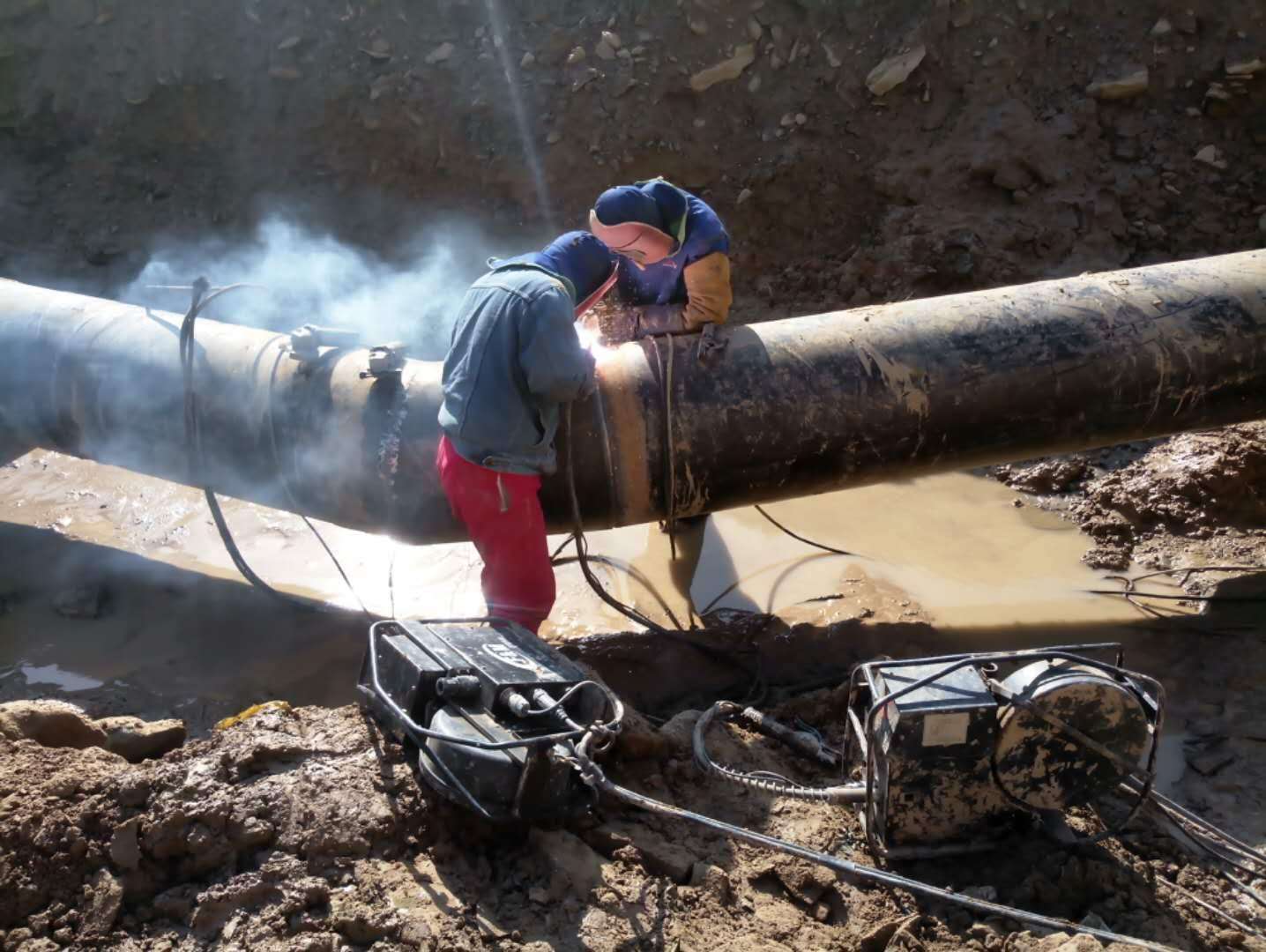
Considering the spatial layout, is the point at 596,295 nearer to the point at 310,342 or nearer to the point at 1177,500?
the point at 310,342

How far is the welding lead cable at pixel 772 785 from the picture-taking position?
9.02 feet

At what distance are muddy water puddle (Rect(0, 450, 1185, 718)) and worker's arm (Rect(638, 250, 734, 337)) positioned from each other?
1.15m

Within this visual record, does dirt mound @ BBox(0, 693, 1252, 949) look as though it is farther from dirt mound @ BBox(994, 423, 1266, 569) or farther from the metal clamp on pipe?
dirt mound @ BBox(994, 423, 1266, 569)

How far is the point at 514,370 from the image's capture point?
362 cm

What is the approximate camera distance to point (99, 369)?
14.8 ft

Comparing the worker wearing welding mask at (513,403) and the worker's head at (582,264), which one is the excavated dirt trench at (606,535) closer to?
the worker wearing welding mask at (513,403)

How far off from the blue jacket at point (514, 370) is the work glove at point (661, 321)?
0.60 m

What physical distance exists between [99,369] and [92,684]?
1330 millimetres

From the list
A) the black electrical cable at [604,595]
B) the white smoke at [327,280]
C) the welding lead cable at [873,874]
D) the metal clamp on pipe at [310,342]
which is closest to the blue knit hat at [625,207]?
the black electrical cable at [604,595]

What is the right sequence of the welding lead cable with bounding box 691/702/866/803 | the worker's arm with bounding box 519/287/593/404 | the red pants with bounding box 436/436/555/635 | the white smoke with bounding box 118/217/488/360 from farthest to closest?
the white smoke with bounding box 118/217/488/360
the red pants with bounding box 436/436/555/635
the worker's arm with bounding box 519/287/593/404
the welding lead cable with bounding box 691/702/866/803

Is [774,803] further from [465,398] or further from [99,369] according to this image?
[99,369]

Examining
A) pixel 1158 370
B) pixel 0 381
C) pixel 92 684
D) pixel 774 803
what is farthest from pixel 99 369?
pixel 1158 370

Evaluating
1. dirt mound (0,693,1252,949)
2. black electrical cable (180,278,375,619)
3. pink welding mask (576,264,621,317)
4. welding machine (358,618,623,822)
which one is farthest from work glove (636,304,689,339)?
dirt mound (0,693,1252,949)

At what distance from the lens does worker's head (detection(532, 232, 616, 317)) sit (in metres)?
3.89
